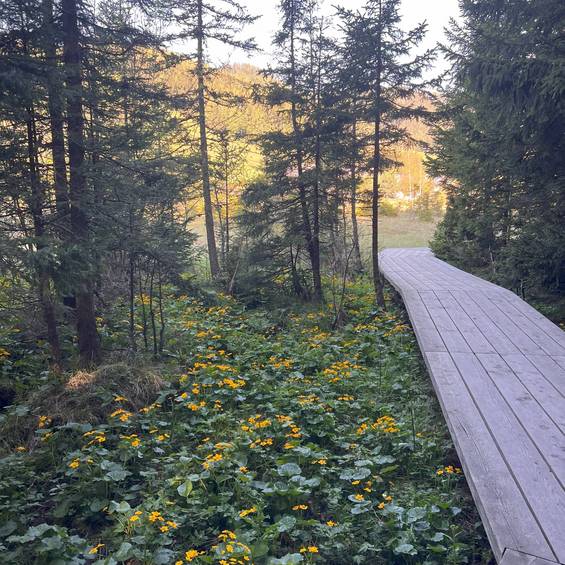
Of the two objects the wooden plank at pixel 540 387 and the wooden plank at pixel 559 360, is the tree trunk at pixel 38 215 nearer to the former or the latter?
the wooden plank at pixel 540 387

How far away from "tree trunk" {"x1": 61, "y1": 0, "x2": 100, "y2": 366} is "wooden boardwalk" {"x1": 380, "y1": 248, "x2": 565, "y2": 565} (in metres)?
4.48

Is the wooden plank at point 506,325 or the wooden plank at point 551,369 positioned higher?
the wooden plank at point 506,325

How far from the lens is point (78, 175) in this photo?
6.06 meters

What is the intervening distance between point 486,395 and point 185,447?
302 centimetres

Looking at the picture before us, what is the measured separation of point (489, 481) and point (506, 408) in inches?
46.1

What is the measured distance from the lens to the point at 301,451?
4.25 meters

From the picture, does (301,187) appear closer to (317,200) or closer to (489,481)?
(317,200)

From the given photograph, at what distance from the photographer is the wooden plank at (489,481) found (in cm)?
257

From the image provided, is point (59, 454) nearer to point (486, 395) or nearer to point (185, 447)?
point (185, 447)

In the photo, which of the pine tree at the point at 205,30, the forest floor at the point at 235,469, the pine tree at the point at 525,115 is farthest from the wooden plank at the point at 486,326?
the pine tree at the point at 205,30

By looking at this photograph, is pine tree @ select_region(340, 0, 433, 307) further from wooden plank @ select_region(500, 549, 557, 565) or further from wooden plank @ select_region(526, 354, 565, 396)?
wooden plank @ select_region(500, 549, 557, 565)

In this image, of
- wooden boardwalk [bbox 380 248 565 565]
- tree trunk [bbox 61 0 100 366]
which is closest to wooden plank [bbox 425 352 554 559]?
wooden boardwalk [bbox 380 248 565 565]

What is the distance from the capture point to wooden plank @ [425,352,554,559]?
2.57 meters

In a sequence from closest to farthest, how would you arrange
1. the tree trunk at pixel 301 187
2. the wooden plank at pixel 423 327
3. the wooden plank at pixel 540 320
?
the wooden plank at pixel 423 327 < the wooden plank at pixel 540 320 < the tree trunk at pixel 301 187
